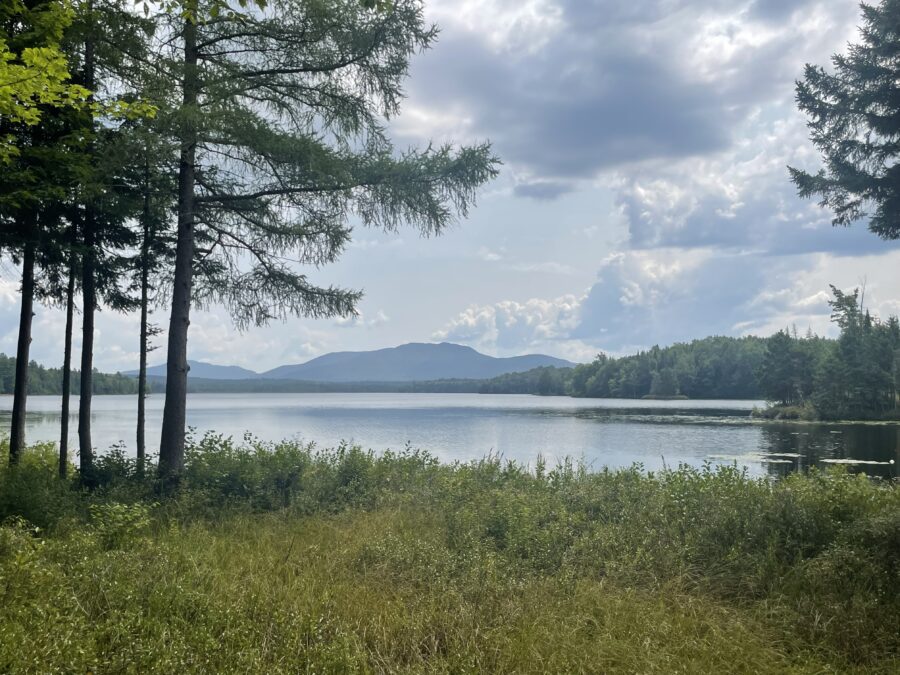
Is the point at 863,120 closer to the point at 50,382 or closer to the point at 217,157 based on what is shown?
the point at 217,157

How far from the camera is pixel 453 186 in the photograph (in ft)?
40.1

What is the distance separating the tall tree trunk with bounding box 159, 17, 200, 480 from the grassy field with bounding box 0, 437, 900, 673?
1971 millimetres

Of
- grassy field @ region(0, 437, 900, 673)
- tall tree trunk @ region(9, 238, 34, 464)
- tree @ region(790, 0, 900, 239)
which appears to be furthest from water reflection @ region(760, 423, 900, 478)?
tall tree trunk @ region(9, 238, 34, 464)

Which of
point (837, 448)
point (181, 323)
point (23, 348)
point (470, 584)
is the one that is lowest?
point (837, 448)

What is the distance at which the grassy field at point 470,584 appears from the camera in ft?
16.4

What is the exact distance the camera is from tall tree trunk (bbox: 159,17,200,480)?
39.4 ft

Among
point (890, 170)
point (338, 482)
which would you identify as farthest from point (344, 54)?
point (890, 170)

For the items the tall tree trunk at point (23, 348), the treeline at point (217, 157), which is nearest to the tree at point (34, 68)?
the treeline at point (217, 157)

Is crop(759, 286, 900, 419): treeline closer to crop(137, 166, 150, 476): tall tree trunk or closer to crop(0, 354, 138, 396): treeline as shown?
crop(137, 166, 150, 476): tall tree trunk

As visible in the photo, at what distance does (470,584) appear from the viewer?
6.60 metres

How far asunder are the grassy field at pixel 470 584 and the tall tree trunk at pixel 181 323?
1971 millimetres

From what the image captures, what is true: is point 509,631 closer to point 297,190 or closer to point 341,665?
point 341,665

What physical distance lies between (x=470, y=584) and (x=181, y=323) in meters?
8.10

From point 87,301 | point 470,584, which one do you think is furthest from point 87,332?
point 470,584
